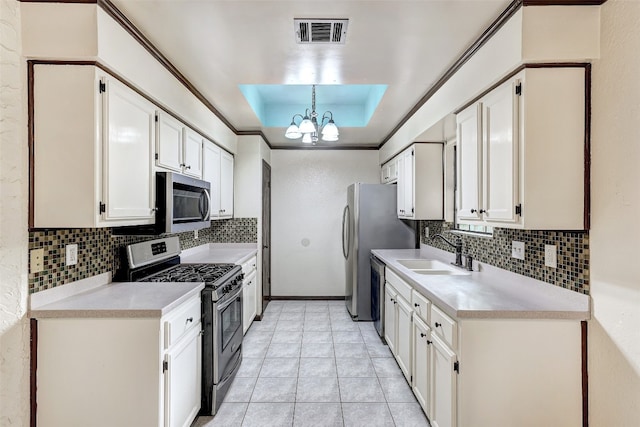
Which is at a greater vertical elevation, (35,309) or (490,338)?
(35,309)

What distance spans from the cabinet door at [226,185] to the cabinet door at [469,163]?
258 cm

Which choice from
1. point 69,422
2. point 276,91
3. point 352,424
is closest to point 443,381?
point 352,424

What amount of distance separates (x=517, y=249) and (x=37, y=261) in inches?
110

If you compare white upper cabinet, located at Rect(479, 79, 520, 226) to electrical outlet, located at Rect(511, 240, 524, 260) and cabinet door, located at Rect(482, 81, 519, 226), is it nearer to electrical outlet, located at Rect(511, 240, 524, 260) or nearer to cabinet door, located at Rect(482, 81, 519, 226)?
cabinet door, located at Rect(482, 81, 519, 226)

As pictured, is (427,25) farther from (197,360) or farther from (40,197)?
(197,360)

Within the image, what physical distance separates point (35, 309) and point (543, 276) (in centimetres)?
A: 272

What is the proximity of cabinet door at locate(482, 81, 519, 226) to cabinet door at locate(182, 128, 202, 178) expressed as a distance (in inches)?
90.1

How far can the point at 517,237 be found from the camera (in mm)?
2273

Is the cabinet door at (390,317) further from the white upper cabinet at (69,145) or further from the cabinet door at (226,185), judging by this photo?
the white upper cabinet at (69,145)

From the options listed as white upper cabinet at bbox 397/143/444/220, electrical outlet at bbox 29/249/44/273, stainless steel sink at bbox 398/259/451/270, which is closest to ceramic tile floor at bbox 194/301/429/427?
stainless steel sink at bbox 398/259/451/270

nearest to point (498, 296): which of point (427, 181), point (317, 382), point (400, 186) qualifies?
point (317, 382)

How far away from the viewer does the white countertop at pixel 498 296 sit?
5.65ft

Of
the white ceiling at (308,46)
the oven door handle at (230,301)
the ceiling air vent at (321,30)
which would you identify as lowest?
the oven door handle at (230,301)

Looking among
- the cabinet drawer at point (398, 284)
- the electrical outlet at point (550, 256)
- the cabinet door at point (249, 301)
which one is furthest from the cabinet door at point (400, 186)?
A: the electrical outlet at point (550, 256)
